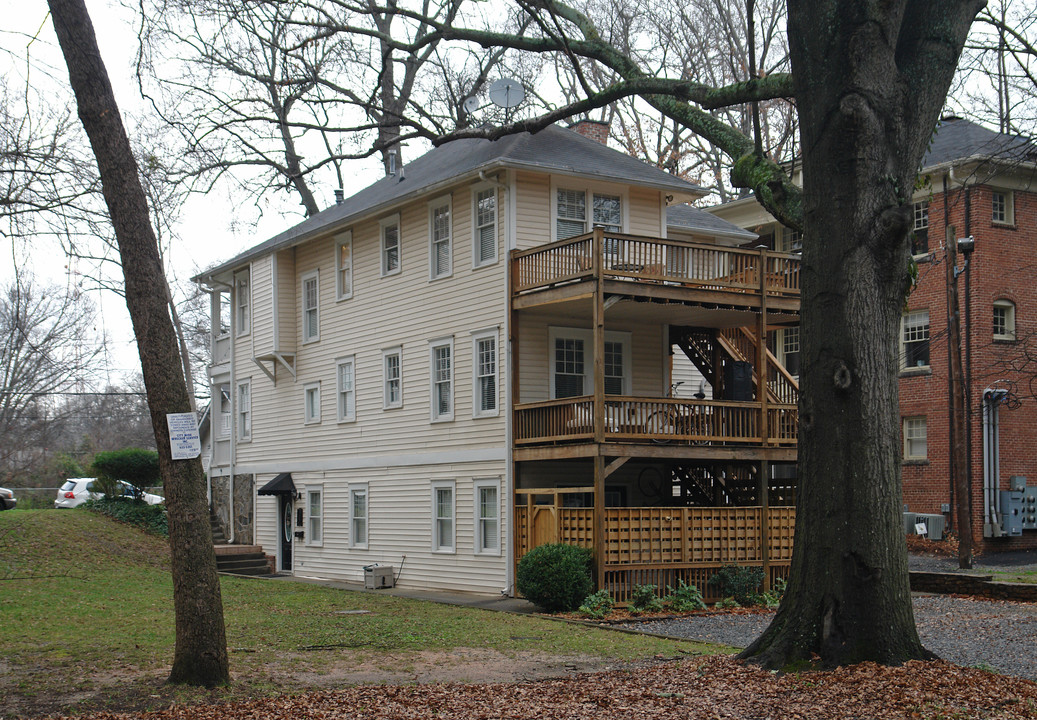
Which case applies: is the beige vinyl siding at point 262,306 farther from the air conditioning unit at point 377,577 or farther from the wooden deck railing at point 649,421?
the wooden deck railing at point 649,421

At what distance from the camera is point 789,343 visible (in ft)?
123

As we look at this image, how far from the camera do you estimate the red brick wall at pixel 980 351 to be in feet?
97.1

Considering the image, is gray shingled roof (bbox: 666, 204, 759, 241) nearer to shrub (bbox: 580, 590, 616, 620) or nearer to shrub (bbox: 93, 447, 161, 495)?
shrub (bbox: 580, 590, 616, 620)

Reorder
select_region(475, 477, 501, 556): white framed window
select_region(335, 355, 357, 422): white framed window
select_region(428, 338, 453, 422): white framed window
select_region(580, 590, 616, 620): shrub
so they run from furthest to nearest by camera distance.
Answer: select_region(335, 355, 357, 422): white framed window, select_region(428, 338, 453, 422): white framed window, select_region(475, 477, 501, 556): white framed window, select_region(580, 590, 616, 620): shrub

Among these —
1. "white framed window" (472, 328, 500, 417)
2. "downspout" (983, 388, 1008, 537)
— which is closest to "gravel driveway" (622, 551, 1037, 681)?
"white framed window" (472, 328, 500, 417)

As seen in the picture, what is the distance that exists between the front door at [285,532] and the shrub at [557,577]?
40.6ft

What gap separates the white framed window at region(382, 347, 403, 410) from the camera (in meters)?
25.5

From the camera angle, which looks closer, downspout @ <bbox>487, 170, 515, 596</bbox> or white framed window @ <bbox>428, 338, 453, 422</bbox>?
downspout @ <bbox>487, 170, 515, 596</bbox>

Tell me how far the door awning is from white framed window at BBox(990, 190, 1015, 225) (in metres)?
21.2

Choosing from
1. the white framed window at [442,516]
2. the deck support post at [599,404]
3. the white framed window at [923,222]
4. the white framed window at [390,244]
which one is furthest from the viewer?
the white framed window at [923,222]

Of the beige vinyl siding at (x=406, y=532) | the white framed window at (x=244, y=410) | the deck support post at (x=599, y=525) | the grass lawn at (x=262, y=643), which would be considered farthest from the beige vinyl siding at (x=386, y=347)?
the grass lawn at (x=262, y=643)

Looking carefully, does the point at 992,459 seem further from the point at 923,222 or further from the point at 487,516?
the point at 487,516

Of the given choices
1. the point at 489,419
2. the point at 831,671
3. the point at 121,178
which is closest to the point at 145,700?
the point at 121,178

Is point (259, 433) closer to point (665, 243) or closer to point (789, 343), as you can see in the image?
point (665, 243)
